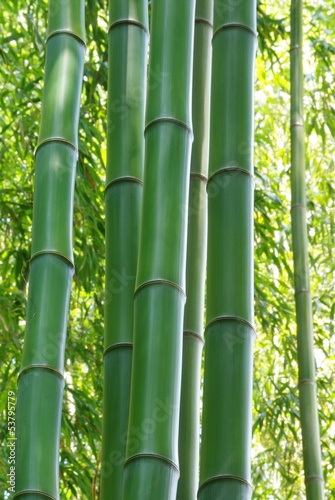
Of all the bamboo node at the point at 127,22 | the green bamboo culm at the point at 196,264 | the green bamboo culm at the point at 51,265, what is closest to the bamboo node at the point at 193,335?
the green bamboo culm at the point at 196,264

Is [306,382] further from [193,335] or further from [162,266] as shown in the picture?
[162,266]

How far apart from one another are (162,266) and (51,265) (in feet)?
0.68

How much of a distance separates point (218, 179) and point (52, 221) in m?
0.25

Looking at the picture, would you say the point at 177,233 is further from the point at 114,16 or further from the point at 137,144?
the point at 114,16

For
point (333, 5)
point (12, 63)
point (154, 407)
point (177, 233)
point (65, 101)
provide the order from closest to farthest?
point (154, 407) < point (177, 233) < point (65, 101) < point (12, 63) < point (333, 5)

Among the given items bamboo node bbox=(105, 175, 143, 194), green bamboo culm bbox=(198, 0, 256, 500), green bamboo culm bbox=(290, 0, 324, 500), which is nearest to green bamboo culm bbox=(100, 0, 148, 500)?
bamboo node bbox=(105, 175, 143, 194)

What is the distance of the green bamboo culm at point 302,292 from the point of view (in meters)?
1.72

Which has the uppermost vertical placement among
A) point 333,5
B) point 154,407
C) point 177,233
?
point 333,5

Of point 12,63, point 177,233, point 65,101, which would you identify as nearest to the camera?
point 177,233

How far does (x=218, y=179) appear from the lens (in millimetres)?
1407

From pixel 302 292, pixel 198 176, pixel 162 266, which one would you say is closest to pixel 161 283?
pixel 162 266

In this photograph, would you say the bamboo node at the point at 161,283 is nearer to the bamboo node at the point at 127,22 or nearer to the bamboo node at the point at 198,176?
the bamboo node at the point at 198,176

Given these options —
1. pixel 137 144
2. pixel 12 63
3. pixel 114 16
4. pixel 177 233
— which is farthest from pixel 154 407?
pixel 12 63

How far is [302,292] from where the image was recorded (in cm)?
190
